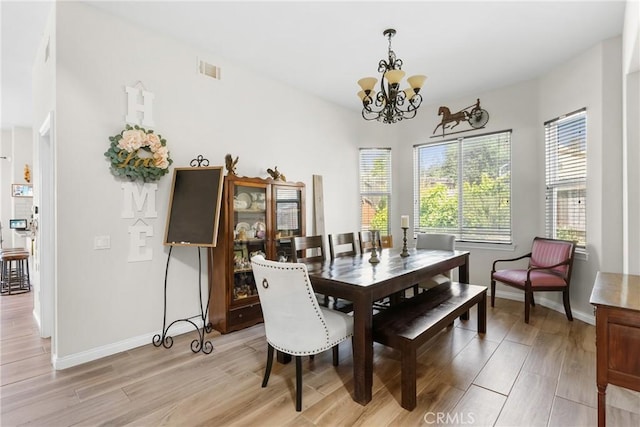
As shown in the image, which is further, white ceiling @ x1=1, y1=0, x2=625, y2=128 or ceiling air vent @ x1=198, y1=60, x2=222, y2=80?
ceiling air vent @ x1=198, y1=60, x2=222, y2=80

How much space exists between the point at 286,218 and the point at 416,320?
6.86 feet

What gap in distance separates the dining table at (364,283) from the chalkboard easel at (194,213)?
1.08 metres

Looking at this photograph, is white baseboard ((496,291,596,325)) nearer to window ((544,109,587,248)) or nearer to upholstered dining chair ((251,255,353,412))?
window ((544,109,587,248))

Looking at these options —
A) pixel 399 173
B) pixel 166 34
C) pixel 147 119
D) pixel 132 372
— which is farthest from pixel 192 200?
pixel 399 173

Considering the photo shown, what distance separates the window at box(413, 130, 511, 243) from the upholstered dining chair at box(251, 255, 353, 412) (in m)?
3.54

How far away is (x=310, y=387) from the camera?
2242 mm

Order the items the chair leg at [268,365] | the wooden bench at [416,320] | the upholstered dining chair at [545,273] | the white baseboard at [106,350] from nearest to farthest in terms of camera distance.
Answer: the wooden bench at [416,320], the chair leg at [268,365], the white baseboard at [106,350], the upholstered dining chair at [545,273]

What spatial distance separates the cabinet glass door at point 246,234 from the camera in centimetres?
335

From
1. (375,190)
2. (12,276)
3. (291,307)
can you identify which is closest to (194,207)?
(291,307)

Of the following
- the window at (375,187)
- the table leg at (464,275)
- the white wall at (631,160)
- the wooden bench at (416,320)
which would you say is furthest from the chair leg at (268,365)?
the window at (375,187)

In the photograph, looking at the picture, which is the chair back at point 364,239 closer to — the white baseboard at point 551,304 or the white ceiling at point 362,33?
the white ceiling at point 362,33

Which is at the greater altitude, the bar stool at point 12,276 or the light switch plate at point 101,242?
the light switch plate at point 101,242

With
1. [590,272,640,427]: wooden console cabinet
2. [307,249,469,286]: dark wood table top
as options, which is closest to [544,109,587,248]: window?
[307,249,469,286]: dark wood table top

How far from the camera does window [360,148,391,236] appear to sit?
548cm
